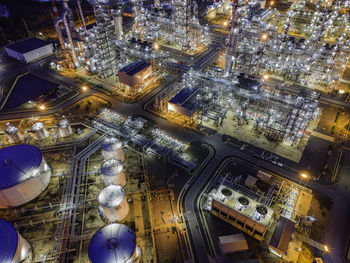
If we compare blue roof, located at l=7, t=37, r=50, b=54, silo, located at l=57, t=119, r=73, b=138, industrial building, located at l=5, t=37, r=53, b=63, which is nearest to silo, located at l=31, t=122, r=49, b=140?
silo, located at l=57, t=119, r=73, b=138

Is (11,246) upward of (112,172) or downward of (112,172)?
downward

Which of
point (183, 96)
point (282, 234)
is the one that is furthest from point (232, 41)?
point (282, 234)

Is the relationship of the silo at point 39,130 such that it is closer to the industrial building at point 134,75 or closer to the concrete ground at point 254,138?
the industrial building at point 134,75

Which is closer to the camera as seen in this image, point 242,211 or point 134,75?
point 242,211

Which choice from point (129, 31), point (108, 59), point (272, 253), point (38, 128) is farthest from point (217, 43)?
point (272, 253)

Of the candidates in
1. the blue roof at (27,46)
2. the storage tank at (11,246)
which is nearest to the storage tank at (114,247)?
the storage tank at (11,246)

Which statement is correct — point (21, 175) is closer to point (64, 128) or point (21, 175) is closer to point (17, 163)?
point (17, 163)
